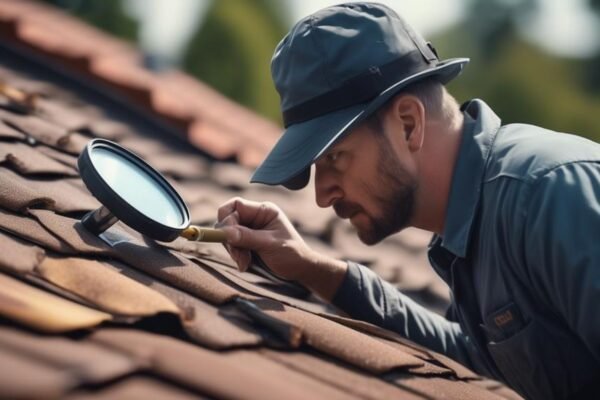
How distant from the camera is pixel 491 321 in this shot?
2377mm

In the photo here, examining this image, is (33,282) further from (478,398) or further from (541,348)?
(541,348)

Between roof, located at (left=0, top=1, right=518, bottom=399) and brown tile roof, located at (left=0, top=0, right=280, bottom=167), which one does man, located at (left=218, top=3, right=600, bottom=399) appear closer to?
roof, located at (left=0, top=1, right=518, bottom=399)

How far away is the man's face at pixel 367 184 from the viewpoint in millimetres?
2570

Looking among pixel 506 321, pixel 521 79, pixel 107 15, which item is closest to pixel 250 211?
pixel 506 321

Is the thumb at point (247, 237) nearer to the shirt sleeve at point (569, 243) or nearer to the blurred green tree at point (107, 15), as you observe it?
the shirt sleeve at point (569, 243)

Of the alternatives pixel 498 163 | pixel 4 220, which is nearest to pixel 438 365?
pixel 498 163

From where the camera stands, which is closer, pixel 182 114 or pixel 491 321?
pixel 491 321

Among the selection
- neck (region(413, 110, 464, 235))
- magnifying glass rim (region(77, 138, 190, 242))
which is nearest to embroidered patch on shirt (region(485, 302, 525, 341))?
neck (region(413, 110, 464, 235))

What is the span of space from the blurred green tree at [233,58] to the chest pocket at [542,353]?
21.2m

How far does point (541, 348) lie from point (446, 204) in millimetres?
508

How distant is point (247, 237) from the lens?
8.61 feet

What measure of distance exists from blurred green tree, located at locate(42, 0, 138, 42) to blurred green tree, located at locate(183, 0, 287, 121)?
5.74ft

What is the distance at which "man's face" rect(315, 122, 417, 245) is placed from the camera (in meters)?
2.57

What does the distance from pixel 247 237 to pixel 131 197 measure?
414 millimetres
